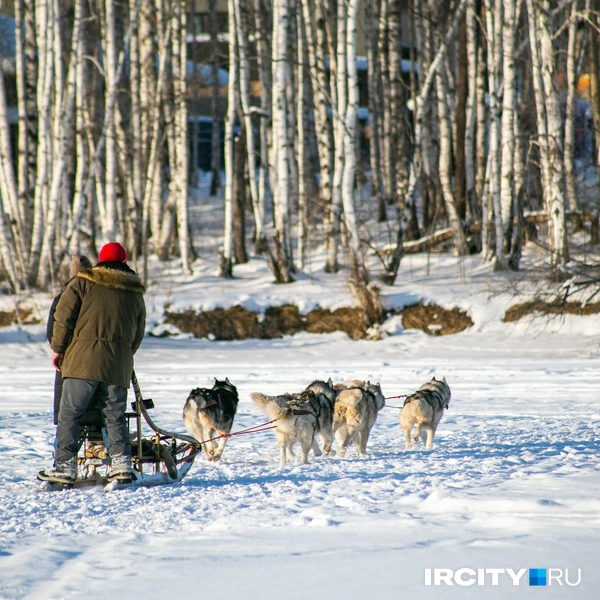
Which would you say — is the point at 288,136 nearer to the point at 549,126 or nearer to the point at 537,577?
the point at 549,126

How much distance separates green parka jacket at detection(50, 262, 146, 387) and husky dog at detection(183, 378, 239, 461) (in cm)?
150

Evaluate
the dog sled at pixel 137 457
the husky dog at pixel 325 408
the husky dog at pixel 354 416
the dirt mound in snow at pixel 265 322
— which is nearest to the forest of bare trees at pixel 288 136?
the dirt mound in snow at pixel 265 322

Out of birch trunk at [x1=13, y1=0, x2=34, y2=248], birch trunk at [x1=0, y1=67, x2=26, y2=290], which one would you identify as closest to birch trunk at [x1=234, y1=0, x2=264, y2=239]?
birch trunk at [x1=13, y1=0, x2=34, y2=248]

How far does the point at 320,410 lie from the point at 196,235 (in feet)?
67.6

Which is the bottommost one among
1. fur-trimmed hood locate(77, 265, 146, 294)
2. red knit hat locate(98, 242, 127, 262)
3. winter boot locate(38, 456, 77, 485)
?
winter boot locate(38, 456, 77, 485)

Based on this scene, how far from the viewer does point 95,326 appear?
5.59 m

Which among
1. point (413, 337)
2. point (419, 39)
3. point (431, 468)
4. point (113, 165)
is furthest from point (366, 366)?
point (419, 39)

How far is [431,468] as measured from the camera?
20.4 feet

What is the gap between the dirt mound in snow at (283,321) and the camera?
16.7m

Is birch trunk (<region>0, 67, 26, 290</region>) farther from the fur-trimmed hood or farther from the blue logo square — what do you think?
the blue logo square

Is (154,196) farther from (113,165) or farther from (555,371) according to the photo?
(555,371)

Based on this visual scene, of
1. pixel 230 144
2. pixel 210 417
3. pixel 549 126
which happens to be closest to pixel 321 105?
pixel 230 144

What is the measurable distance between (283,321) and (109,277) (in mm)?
11460

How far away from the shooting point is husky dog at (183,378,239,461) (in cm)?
706
